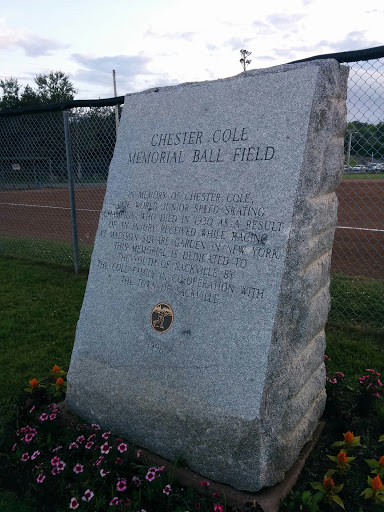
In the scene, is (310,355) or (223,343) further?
(310,355)

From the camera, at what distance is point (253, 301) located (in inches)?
85.5

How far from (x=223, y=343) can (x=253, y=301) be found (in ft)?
0.87

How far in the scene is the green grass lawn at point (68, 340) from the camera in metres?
2.72

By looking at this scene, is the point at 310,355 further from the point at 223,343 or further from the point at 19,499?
the point at 19,499

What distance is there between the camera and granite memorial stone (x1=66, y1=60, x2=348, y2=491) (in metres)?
2.14

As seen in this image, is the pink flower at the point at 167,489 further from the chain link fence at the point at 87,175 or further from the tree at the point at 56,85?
the tree at the point at 56,85

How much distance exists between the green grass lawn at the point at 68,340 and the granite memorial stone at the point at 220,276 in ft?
0.91

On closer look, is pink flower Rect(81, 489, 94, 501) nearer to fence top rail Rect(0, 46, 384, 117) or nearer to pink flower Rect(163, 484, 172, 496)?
pink flower Rect(163, 484, 172, 496)

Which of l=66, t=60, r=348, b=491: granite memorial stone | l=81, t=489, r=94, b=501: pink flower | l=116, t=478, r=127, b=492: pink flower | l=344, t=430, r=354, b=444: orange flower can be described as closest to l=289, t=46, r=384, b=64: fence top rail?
l=66, t=60, r=348, b=491: granite memorial stone

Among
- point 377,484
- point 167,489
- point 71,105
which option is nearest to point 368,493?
point 377,484

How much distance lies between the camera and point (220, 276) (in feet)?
7.59

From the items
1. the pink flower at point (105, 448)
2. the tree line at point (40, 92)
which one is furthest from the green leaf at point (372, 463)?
the tree line at point (40, 92)

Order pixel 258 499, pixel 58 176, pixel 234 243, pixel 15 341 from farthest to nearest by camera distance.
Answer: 1. pixel 58 176
2. pixel 15 341
3. pixel 234 243
4. pixel 258 499

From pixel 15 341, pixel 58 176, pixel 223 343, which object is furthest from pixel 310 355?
pixel 58 176
